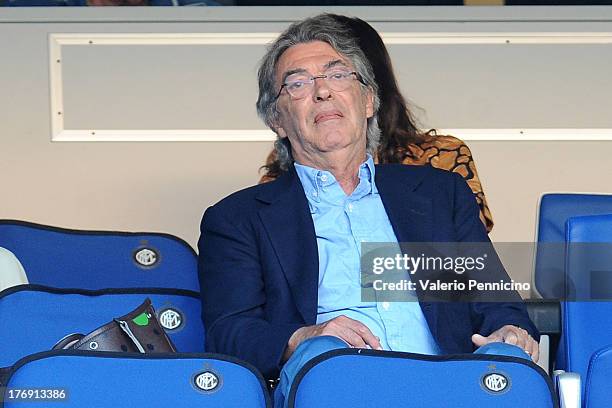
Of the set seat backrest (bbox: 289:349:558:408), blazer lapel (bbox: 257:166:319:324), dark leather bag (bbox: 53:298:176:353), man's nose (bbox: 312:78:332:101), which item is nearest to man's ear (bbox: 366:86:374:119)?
man's nose (bbox: 312:78:332:101)

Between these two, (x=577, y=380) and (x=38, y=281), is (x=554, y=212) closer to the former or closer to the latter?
(x=577, y=380)

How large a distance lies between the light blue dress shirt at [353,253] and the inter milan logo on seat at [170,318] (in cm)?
31

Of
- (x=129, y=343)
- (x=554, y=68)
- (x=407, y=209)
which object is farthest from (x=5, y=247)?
(x=554, y=68)

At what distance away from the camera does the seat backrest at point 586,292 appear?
306 centimetres

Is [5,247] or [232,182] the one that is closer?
[5,247]

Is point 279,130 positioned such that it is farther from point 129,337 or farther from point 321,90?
point 129,337

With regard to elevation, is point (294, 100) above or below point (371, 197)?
above

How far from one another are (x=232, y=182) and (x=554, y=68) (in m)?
1.07

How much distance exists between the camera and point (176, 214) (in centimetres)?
457

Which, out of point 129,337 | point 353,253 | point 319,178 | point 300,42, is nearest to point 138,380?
point 129,337

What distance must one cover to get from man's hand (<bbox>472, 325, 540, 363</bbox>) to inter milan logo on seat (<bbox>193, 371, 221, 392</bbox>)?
2.05 feet

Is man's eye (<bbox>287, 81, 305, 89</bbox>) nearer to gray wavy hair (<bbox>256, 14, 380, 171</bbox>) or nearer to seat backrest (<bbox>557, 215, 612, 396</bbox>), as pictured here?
gray wavy hair (<bbox>256, 14, 380, 171</bbox>)

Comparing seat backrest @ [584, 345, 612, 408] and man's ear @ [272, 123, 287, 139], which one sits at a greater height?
man's ear @ [272, 123, 287, 139]

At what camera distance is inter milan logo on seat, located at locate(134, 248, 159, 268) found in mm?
3486
